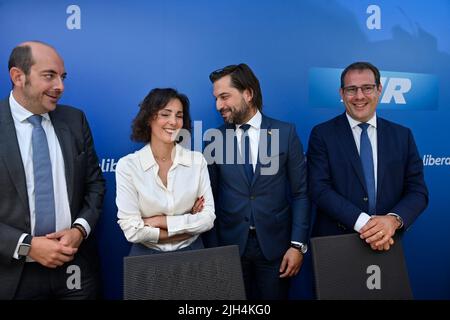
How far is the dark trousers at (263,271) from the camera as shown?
2.06m

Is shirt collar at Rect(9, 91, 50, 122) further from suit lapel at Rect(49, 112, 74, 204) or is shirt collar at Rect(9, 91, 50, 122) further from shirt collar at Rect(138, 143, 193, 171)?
shirt collar at Rect(138, 143, 193, 171)

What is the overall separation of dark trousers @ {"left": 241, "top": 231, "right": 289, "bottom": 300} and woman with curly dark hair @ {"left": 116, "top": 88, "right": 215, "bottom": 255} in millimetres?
328

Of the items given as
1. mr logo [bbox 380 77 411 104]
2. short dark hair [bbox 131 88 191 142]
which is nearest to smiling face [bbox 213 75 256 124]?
short dark hair [bbox 131 88 191 142]

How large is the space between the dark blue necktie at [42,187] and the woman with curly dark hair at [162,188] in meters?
0.33

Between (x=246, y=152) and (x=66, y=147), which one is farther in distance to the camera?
(x=246, y=152)

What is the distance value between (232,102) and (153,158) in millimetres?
623

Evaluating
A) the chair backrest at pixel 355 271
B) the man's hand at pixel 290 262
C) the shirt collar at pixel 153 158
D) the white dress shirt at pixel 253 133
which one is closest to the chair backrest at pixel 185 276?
the chair backrest at pixel 355 271

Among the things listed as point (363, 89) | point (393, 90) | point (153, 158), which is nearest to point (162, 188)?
point (153, 158)

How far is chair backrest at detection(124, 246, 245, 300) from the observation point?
4.35ft

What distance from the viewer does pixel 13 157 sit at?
1658 millimetres

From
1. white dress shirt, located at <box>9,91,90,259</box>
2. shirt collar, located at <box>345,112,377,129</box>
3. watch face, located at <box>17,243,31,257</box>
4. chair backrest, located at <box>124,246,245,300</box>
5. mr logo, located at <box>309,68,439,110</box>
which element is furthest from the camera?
mr logo, located at <box>309,68,439,110</box>

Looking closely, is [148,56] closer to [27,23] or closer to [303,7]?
[27,23]

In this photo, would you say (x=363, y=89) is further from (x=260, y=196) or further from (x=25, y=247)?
(x=25, y=247)
